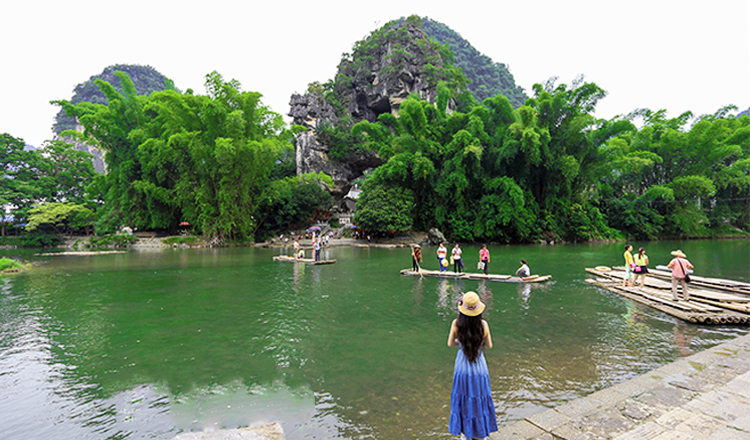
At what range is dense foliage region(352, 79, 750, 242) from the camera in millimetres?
28953

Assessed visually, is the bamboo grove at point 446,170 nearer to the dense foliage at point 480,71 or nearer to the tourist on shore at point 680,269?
the tourist on shore at point 680,269

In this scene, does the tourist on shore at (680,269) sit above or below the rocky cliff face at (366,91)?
below

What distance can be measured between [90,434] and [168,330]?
3603 millimetres

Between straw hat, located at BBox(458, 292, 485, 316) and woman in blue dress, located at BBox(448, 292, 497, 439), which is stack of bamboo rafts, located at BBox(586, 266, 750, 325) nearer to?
woman in blue dress, located at BBox(448, 292, 497, 439)

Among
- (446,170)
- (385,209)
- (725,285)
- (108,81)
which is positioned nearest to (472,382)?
(725,285)

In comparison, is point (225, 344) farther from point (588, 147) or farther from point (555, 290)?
point (588, 147)

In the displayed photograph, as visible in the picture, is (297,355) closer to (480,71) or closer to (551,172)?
(551,172)

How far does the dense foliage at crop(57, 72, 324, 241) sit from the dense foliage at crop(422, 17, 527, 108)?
59.8 m

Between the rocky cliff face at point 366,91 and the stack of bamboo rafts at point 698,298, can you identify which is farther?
the rocky cliff face at point 366,91

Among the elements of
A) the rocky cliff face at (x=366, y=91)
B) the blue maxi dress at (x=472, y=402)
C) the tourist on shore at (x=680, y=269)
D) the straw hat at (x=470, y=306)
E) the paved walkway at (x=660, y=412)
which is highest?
the rocky cliff face at (x=366, y=91)

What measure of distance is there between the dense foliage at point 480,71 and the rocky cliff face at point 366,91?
116 feet

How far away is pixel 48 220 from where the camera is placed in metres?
31.4

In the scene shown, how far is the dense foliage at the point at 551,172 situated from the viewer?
28953 mm

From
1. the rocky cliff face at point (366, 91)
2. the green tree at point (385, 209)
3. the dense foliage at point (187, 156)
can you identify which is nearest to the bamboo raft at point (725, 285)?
the green tree at point (385, 209)
